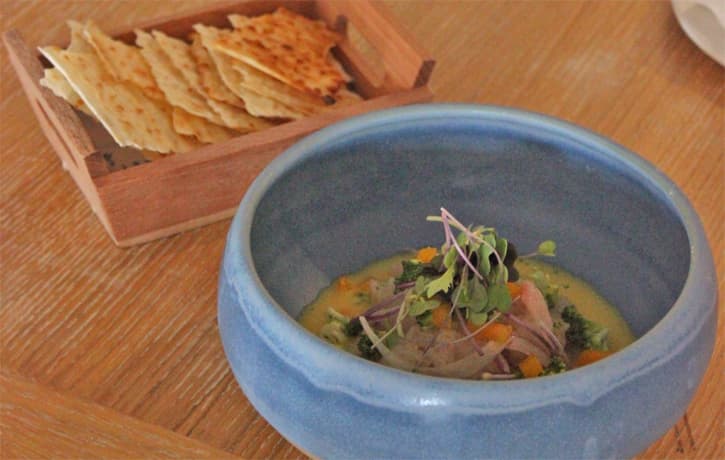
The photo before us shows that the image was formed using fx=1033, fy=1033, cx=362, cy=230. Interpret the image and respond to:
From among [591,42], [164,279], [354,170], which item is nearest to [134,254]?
[164,279]

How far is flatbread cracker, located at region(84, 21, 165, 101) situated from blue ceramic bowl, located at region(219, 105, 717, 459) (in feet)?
1.12

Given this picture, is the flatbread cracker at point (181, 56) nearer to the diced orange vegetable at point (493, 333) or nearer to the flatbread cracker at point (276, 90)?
the flatbread cracker at point (276, 90)

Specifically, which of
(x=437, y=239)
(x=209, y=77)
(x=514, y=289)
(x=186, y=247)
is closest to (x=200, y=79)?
(x=209, y=77)

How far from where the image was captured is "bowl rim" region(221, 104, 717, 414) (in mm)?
649

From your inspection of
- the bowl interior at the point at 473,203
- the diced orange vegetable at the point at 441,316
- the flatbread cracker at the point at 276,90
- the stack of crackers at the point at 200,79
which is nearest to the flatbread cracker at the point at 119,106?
the stack of crackers at the point at 200,79

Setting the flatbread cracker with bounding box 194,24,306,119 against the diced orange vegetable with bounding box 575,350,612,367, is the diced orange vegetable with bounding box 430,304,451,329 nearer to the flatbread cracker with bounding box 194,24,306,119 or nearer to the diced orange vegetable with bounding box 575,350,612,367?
the diced orange vegetable with bounding box 575,350,612,367

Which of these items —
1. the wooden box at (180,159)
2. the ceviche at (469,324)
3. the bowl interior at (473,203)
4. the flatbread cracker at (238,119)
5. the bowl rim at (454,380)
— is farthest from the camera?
the flatbread cracker at (238,119)

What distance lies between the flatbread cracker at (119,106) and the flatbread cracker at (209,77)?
6 cm

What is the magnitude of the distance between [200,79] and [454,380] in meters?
0.64

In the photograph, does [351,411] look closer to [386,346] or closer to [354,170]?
[386,346]

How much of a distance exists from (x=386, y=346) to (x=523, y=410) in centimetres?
15

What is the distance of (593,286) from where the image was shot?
938 mm

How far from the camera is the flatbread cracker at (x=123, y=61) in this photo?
1152mm

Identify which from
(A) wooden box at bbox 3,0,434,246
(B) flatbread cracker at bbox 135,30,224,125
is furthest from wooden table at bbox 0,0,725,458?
(B) flatbread cracker at bbox 135,30,224,125
